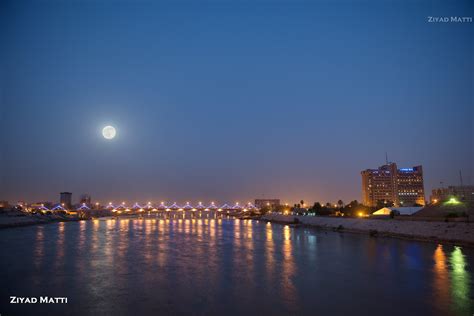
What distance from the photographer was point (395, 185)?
535ft

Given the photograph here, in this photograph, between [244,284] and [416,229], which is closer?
[244,284]

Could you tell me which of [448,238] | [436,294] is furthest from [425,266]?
[448,238]

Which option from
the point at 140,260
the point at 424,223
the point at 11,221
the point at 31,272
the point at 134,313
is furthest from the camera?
the point at 11,221

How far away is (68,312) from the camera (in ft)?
36.5

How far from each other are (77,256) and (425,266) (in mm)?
26150

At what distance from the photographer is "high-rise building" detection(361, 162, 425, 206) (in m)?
162

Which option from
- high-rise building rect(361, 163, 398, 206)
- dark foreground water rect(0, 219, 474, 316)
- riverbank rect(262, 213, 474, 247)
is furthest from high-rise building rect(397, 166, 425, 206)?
dark foreground water rect(0, 219, 474, 316)

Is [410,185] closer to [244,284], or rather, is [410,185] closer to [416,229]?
[416,229]

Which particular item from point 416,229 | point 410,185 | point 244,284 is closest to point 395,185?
point 410,185

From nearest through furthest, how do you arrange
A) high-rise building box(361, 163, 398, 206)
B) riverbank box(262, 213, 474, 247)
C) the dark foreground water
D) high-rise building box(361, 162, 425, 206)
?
the dark foreground water, riverbank box(262, 213, 474, 247), high-rise building box(361, 162, 425, 206), high-rise building box(361, 163, 398, 206)

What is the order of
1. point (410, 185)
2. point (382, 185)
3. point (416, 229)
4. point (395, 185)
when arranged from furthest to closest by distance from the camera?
point (382, 185), point (395, 185), point (410, 185), point (416, 229)

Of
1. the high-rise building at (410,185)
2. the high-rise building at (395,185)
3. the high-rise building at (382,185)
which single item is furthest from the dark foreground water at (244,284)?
the high-rise building at (410,185)

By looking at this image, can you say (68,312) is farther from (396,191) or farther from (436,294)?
(396,191)

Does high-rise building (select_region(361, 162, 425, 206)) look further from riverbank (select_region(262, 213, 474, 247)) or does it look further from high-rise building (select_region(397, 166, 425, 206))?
riverbank (select_region(262, 213, 474, 247))
